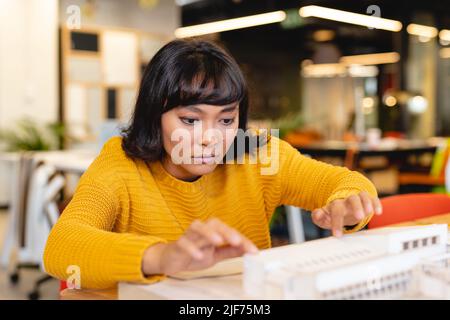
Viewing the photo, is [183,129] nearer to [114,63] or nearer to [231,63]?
[231,63]

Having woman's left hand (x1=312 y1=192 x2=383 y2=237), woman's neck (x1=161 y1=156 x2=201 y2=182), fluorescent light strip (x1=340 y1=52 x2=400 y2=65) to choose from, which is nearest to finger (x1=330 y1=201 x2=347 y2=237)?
woman's left hand (x1=312 y1=192 x2=383 y2=237)

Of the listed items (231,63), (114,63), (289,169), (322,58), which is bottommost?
(289,169)

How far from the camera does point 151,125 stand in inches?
48.3

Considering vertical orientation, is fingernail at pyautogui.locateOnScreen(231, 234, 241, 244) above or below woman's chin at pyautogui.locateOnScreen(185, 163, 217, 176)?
below

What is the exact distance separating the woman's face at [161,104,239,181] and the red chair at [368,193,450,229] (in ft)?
2.58

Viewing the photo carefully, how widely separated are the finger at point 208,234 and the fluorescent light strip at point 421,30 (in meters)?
8.94

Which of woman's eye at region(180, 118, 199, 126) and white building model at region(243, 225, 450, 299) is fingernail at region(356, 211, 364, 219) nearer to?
white building model at region(243, 225, 450, 299)

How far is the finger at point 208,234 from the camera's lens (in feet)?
2.31

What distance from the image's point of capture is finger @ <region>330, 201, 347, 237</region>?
3.18 feet

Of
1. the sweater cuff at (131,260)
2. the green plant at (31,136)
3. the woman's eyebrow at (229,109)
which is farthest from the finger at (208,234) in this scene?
the green plant at (31,136)

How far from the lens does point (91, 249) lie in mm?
852
